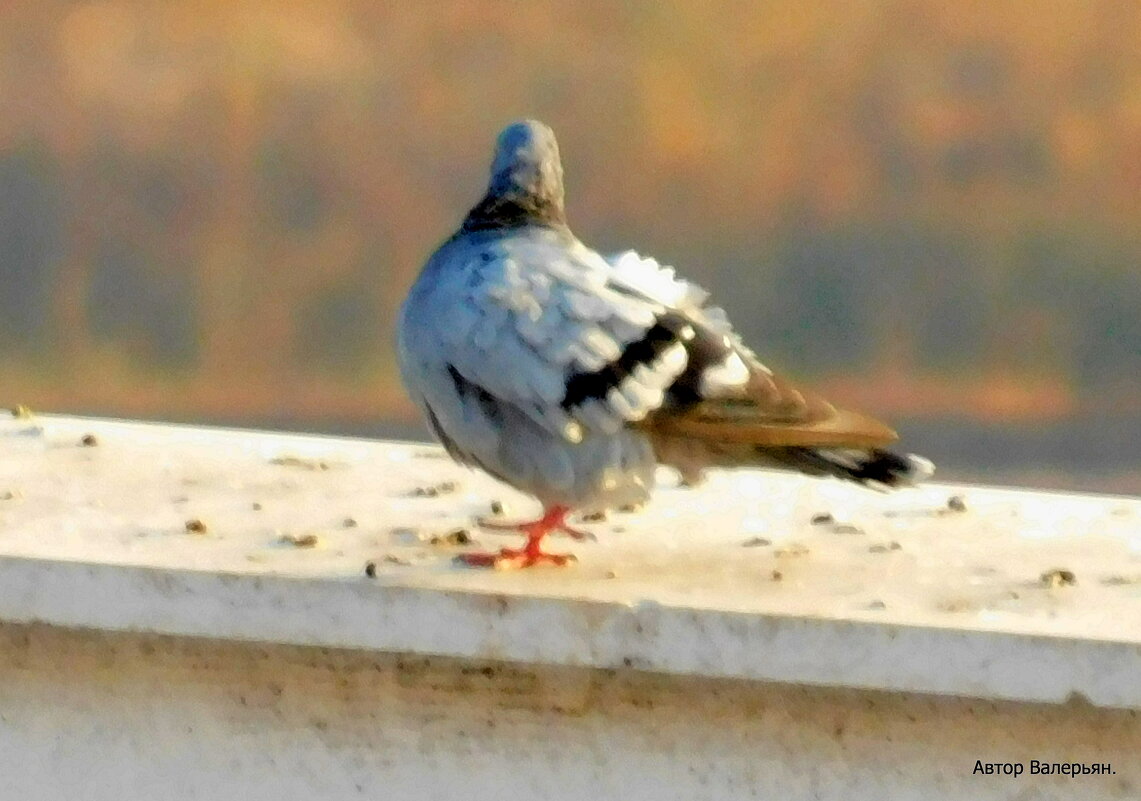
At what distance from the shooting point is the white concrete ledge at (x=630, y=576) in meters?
2.44

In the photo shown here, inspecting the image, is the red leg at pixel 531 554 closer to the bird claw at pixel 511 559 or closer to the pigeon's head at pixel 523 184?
the bird claw at pixel 511 559

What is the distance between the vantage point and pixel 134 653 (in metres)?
2.69

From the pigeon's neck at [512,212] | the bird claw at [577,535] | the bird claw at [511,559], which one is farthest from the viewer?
the pigeon's neck at [512,212]

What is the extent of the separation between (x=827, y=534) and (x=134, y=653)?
1.14 m

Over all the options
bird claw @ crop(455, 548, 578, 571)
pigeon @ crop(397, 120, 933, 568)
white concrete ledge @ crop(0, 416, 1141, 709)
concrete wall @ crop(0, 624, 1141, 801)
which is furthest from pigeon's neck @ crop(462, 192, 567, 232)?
concrete wall @ crop(0, 624, 1141, 801)

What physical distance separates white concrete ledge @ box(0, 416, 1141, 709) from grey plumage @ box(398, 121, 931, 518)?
15 centimetres

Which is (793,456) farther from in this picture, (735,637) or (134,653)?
(134,653)

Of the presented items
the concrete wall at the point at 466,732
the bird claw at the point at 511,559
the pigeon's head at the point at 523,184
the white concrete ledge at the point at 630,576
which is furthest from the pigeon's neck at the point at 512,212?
the concrete wall at the point at 466,732

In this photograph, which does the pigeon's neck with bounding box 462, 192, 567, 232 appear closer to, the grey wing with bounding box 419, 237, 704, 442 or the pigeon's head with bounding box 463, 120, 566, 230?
the pigeon's head with bounding box 463, 120, 566, 230

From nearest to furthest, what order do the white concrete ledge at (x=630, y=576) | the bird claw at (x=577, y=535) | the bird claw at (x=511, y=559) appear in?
the white concrete ledge at (x=630, y=576) < the bird claw at (x=511, y=559) < the bird claw at (x=577, y=535)

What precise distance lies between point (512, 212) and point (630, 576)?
76 cm

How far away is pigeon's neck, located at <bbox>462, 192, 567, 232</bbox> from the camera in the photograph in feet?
10.6

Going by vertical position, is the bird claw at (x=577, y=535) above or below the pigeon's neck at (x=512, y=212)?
below

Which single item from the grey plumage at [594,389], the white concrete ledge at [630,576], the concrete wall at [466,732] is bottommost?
the concrete wall at [466,732]
